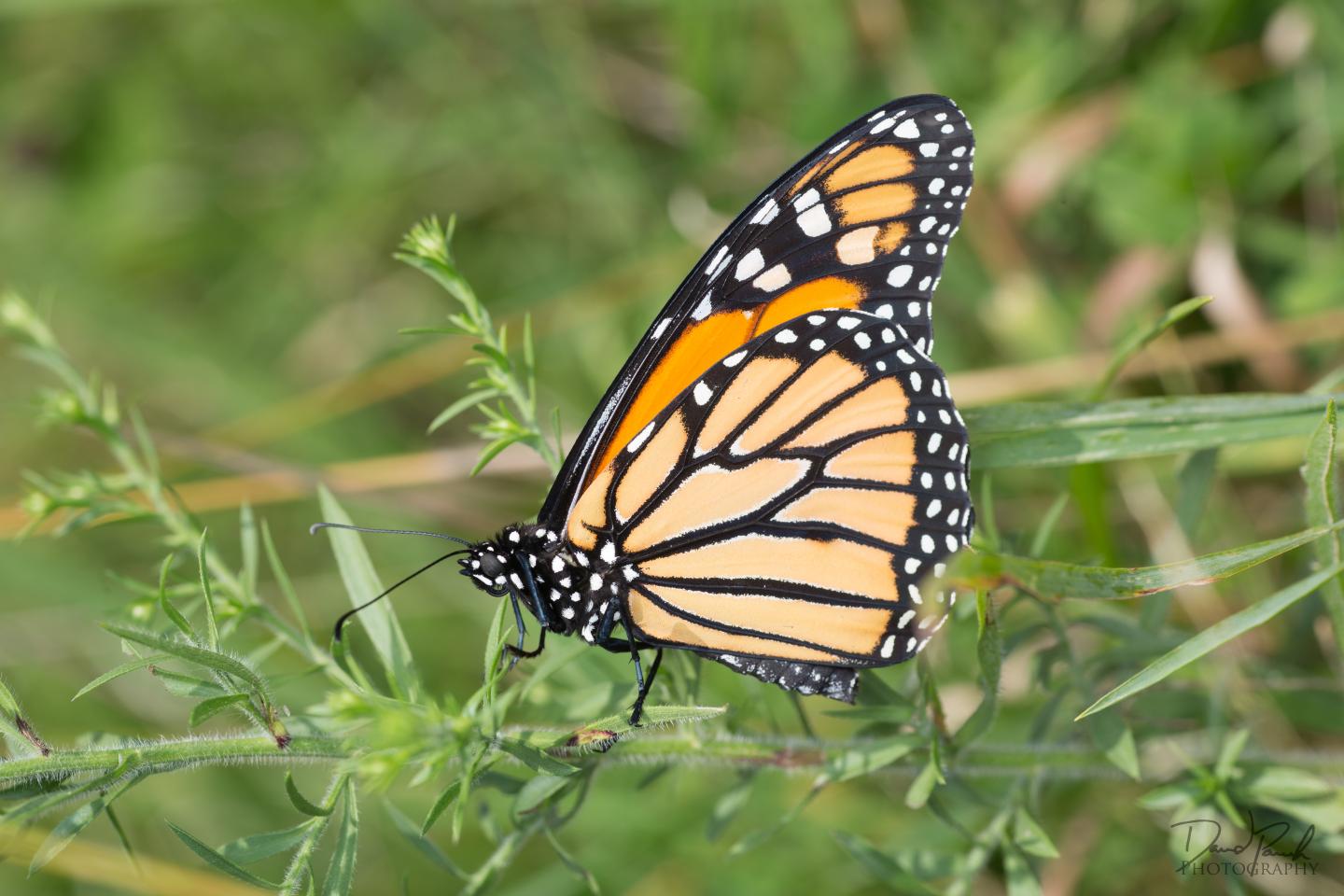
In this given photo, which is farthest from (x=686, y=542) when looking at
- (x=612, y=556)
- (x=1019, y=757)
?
(x=1019, y=757)

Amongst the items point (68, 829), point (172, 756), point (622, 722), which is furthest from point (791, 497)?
point (68, 829)

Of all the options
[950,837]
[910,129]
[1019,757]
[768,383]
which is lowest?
[950,837]

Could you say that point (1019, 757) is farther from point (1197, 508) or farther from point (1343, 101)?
point (1343, 101)

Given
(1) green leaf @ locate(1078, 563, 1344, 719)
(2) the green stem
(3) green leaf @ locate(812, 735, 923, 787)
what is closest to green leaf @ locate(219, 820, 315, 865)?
(2) the green stem

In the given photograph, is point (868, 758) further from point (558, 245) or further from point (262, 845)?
point (558, 245)

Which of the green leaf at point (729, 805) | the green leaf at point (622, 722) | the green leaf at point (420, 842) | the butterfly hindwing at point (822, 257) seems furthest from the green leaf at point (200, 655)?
the green leaf at point (729, 805)

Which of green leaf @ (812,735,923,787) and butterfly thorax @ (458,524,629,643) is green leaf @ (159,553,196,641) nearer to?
butterfly thorax @ (458,524,629,643)
